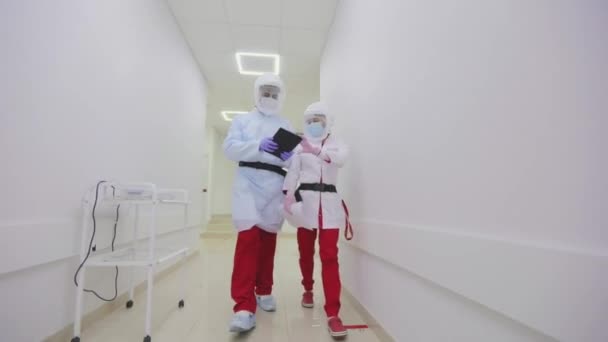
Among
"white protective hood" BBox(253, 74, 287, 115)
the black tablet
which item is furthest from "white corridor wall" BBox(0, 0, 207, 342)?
the black tablet

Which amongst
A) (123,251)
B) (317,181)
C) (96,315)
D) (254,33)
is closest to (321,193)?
(317,181)

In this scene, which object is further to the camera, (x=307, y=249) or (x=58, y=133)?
(x=307, y=249)

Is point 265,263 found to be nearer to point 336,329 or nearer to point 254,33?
point 336,329

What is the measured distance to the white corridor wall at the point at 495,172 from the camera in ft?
1.72

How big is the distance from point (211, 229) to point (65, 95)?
5.38 meters

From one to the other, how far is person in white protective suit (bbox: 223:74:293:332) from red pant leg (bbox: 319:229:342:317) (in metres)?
0.32

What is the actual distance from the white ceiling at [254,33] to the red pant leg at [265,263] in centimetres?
207

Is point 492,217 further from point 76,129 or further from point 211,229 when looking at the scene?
point 211,229

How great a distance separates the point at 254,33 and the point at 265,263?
2388mm

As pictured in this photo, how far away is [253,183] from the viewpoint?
1689 mm

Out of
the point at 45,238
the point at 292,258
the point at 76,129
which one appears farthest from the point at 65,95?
the point at 292,258

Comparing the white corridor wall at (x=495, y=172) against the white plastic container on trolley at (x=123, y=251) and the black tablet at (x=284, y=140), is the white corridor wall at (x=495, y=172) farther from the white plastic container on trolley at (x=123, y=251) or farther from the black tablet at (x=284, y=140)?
the white plastic container on trolley at (x=123, y=251)

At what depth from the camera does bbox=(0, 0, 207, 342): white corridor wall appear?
1.11 meters

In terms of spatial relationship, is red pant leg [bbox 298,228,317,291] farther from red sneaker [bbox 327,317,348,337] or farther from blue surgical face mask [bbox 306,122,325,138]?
blue surgical face mask [bbox 306,122,325,138]
